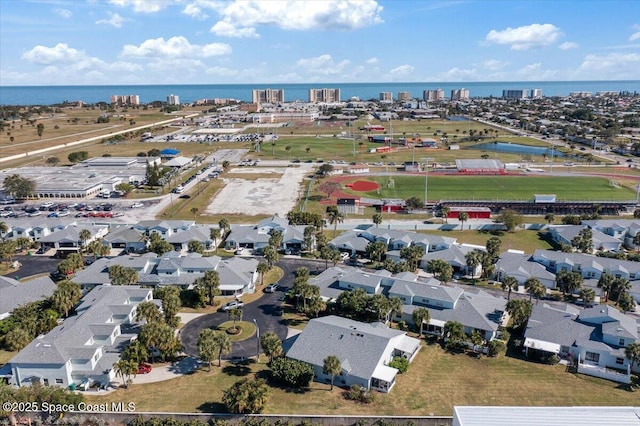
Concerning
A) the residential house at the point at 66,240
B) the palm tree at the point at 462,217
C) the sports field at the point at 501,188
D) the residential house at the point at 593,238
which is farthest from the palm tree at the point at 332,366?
the sports field at the point at 501,188

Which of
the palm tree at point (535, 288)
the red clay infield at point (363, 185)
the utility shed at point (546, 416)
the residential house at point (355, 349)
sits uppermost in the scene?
the red clay infield at point (363, 185)

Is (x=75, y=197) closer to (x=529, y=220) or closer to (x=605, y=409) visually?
(x=529, y=220)

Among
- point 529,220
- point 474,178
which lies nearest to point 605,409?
point 529,220

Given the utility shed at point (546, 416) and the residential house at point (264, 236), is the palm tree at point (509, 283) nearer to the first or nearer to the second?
the utility shed at point (546, 416)

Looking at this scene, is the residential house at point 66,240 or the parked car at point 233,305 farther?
the residential house at point 66,240

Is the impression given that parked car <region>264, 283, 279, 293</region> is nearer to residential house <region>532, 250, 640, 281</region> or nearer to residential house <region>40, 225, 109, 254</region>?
residential house <region>40, 225, 109, 254</region>

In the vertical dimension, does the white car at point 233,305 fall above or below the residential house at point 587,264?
below

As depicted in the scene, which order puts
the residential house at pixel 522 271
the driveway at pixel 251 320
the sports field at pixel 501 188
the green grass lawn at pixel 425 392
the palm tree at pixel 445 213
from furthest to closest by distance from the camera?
the sports field at pixel 501 188, the palm tree at pixel 445 213, the residential house at pixel 522 271, the driveway at pixel 251 320, the green grass lawn at pixel 425 392
